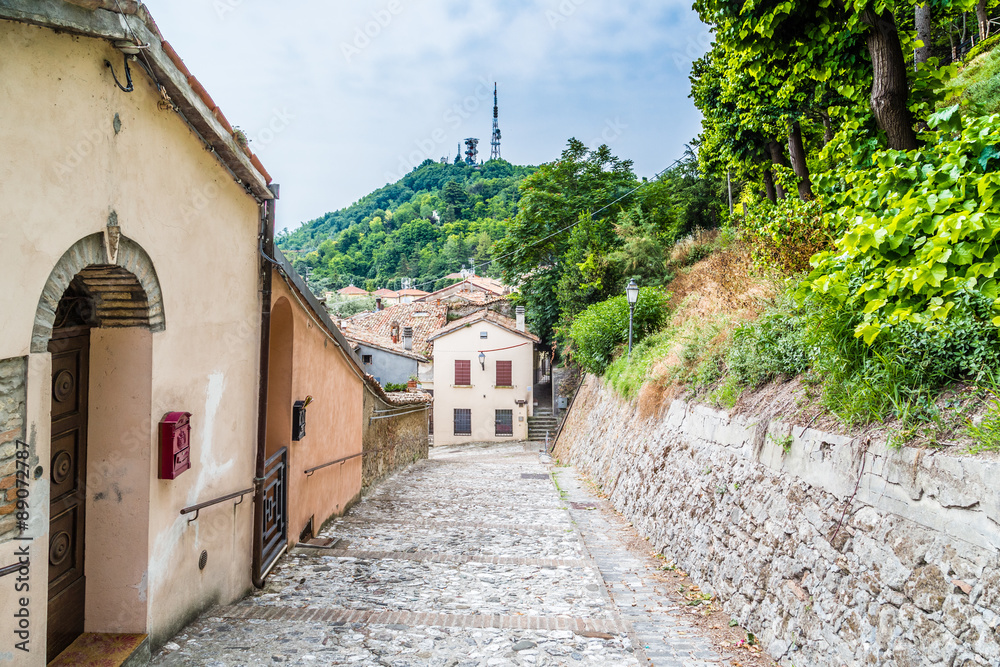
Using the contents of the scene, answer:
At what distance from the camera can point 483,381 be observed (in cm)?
2856

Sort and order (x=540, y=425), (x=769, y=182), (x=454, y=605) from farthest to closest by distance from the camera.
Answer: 1. (x=540, y=425)
2. (x=769, y=182)
3. (x=454, y=605)

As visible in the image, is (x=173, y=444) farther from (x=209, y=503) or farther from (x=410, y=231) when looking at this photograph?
(x=410, y=231)

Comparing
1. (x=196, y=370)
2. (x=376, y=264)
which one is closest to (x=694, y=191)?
(x=196, y=370)

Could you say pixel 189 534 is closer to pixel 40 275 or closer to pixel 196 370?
pixel 196 370

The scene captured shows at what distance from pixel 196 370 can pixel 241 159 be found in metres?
1.75

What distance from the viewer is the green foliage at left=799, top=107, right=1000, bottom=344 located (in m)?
3.34

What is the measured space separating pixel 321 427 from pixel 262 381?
2.35 m

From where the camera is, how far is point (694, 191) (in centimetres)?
2234

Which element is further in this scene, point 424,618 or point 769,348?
point 769,348

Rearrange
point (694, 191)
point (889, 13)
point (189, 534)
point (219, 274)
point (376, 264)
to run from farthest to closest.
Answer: point (376, 264)
point (694, 191)
point (889, 13)
point (219, 274)
point (189, 534)

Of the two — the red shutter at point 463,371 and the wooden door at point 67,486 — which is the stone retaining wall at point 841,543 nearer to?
the wooden door at point 67,486

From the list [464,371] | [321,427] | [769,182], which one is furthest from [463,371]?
[321,427]

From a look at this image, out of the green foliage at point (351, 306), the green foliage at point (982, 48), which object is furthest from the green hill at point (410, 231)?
the green foliage at point (982, 48)

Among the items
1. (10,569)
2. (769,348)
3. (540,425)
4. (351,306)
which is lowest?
(540,425)
